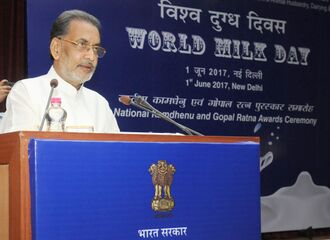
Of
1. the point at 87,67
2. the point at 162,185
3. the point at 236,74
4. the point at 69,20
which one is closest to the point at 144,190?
the point at 162,185

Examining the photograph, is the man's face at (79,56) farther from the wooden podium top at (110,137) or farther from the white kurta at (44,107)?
the wooden podium top at (110,137)

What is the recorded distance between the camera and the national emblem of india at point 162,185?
152 cm

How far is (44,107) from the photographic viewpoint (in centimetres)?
247

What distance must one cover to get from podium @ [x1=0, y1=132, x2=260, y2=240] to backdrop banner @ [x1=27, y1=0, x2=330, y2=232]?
2.35 metres

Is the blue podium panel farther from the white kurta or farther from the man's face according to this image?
the man's face

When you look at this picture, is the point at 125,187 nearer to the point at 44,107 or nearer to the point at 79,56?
the point at 44,107

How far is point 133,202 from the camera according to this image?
1486 millimetres

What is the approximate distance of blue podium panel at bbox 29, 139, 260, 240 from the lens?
137 centimetres

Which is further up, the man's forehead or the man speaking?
the man's forehead

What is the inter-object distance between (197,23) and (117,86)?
3.13 ft

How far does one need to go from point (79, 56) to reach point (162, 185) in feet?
4.97

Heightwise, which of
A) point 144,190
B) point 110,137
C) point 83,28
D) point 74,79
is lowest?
point 144,190

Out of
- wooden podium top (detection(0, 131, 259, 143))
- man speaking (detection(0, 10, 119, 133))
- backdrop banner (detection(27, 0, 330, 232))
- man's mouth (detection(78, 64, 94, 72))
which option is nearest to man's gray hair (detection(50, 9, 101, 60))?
man speaking (detection(0, 10, 119, 133))

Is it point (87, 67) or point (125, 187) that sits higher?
point (87, 67)
